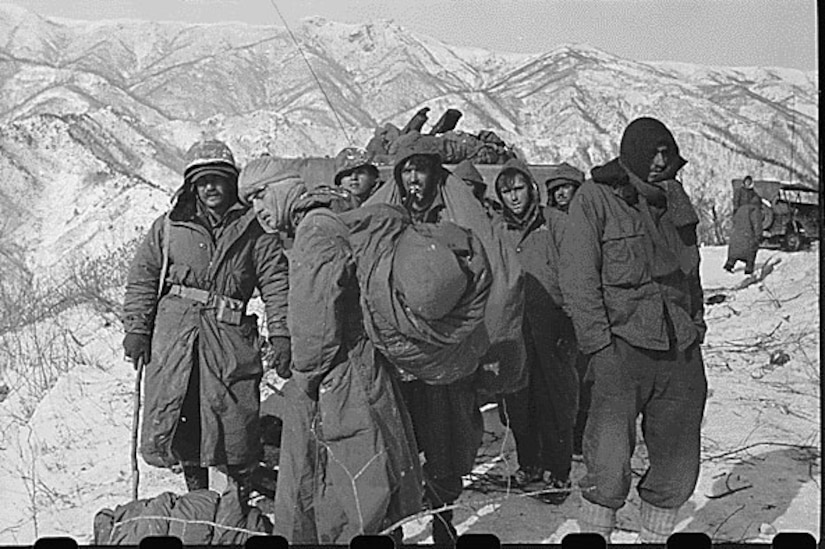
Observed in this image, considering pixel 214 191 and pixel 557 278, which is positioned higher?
pixel 214 191

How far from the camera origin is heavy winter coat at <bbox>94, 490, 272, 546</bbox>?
4.35 m

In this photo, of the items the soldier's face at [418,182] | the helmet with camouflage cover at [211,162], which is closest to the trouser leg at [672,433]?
the soldier's face at [418,182]

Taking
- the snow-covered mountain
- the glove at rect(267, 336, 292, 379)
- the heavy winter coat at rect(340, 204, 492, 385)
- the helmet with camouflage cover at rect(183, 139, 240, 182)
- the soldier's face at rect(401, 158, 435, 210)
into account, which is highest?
the snow-covered mountain

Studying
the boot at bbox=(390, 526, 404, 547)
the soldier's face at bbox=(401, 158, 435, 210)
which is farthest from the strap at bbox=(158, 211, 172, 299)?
the boot at bbox=(390, 526, 404, 547)

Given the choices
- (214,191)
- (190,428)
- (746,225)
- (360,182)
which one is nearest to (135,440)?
(190,428)

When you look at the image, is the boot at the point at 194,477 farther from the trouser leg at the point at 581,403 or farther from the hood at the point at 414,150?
the trouser leg at the point at 581,403

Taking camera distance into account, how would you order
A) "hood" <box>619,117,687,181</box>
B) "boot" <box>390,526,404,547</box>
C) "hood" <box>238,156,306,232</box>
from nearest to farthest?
"boot" <box>390,526,404,547</box> → "hood" <box>238,156,306,232</box> → "hood" <box>619,117,687,181</box>

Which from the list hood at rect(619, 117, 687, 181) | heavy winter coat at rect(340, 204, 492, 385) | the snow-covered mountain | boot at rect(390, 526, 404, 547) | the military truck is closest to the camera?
heavy winter coat at rect(340, 204, 492, 385)

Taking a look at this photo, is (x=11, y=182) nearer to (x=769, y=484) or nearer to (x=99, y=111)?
(x=99, y=111)

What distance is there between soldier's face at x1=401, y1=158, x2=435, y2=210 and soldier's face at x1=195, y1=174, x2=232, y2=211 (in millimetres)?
611

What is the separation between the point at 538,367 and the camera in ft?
15.1

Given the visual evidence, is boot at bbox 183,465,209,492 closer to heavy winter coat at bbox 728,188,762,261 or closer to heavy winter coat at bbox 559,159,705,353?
heavy winter coat at bbox 559,159,705,353

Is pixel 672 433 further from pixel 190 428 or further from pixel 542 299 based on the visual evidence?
pixel 190 428

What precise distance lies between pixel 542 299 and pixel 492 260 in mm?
276
